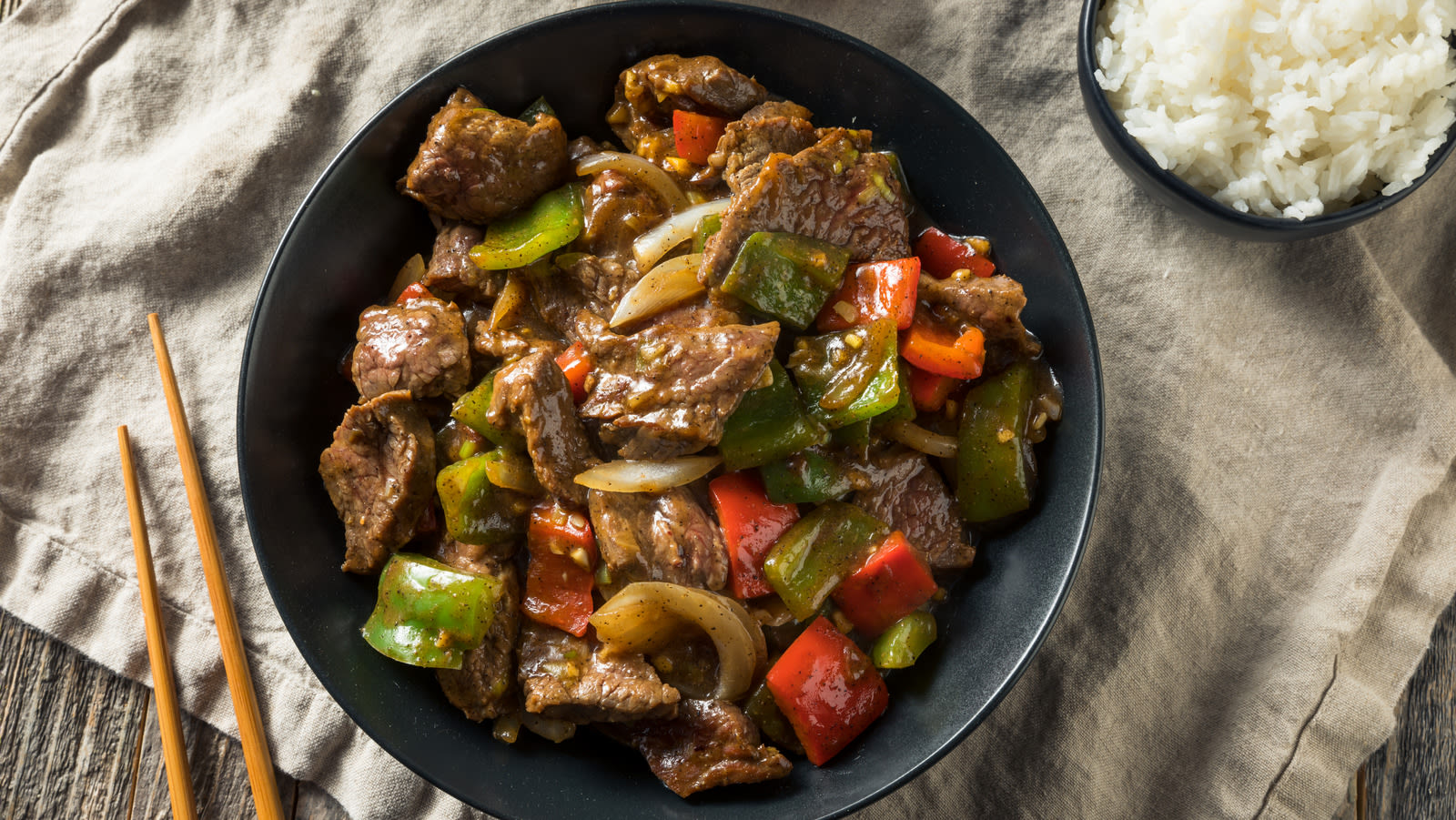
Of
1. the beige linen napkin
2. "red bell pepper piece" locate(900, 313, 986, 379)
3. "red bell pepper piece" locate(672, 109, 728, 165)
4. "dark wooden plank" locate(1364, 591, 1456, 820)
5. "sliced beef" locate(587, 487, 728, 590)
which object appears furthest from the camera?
"dark wooden plank" locate(1364, 591, 1456, 820)

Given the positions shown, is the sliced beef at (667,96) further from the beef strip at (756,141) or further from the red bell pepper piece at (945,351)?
the red bell pepper piece at (945,351)

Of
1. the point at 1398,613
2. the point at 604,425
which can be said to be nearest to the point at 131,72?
the point at 604,425

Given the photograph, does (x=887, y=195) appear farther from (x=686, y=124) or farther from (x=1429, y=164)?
(x=1429, y=164)

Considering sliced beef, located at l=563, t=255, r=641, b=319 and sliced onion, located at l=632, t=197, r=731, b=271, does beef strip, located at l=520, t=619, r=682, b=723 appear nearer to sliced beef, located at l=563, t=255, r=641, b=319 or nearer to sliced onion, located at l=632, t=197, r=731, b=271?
sliced beef, located at l=563, t=255, r=641, b=319

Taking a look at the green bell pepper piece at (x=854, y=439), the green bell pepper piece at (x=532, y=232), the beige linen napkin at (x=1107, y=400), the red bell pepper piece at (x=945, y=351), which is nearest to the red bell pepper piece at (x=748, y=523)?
the green bell pepper piece at (x=854, y=439)

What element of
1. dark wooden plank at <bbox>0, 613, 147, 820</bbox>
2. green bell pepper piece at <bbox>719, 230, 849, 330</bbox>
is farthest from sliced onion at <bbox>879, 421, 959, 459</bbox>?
dark wooden plank at <bbox>0, 613, 147, 820</bbox>

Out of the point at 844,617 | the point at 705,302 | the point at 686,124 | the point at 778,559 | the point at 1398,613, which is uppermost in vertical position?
the point at 686,124
